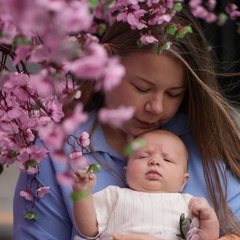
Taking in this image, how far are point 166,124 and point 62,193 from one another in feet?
1.09

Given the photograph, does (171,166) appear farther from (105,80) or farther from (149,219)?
(105,80)

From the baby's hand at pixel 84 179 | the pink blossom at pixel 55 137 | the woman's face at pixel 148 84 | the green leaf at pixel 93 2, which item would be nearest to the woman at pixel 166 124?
the woman's face at pixel 148 84

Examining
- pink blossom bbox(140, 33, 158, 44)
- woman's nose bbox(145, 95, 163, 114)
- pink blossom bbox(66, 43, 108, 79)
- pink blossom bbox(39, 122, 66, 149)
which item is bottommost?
pink blossom bbox(39, 122, 66, 149)

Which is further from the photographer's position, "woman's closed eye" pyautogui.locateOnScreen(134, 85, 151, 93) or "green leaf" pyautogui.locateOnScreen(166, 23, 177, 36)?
"woman's closed eye" pyautogui.locateOnScreen(134, 85, 151, 93)

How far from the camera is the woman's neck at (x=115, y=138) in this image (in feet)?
5.57

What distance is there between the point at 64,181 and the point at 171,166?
88cm

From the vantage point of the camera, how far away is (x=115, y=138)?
1.71 m

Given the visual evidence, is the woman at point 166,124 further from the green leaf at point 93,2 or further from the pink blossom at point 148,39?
the green leaf at point 93,2

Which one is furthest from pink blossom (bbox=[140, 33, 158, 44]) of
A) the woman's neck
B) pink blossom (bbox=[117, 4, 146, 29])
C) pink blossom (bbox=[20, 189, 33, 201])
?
pink blossom (bbox=[20, 189, 33, 201])

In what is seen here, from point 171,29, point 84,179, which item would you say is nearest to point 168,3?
point 171,29

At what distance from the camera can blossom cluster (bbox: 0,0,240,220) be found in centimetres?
59

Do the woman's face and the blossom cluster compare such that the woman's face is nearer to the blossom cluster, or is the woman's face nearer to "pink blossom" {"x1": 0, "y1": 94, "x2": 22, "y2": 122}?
the blossom cluster

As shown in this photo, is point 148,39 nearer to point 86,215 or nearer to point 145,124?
point 145,124

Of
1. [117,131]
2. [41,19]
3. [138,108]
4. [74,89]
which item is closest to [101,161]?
[117,131]
